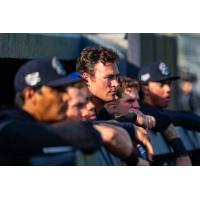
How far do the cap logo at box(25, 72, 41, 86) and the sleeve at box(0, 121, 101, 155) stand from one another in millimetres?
211

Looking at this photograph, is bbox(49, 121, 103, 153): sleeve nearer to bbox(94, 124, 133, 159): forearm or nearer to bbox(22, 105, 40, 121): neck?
bbox(94, 124, 133, 159): forearm

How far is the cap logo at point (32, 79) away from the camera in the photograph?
3885 millimetres

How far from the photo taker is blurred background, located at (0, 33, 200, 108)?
816 centimetres

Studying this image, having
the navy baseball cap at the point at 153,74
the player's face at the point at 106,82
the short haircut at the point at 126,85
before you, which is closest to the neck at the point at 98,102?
the player's face at the point at 106,82

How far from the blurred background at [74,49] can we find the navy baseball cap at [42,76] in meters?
3.60

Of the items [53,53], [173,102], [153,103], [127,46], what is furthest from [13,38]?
[173,102]

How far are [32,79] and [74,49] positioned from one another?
6.98m

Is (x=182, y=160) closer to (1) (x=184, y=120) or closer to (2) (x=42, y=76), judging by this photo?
(1) (x=184, y=120)

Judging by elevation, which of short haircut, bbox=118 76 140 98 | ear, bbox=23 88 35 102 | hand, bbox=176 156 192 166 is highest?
ear, bbox=23 88 35 102

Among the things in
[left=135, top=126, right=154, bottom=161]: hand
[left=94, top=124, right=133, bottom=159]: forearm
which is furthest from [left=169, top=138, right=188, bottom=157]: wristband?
[left=94, top=124, right=133, bottom=159]: forearm

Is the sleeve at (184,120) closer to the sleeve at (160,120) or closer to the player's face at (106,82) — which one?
the sleeve at (160,120)

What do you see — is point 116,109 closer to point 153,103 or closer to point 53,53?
point 153,103
